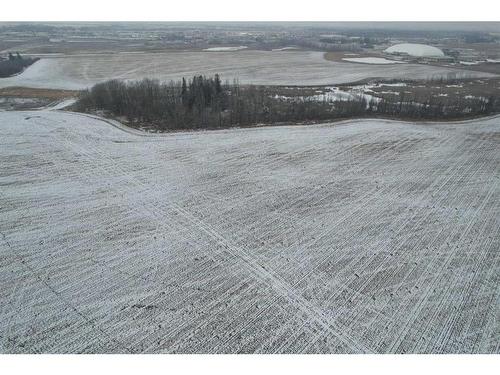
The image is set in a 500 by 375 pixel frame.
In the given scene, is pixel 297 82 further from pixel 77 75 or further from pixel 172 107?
pixel 77 75

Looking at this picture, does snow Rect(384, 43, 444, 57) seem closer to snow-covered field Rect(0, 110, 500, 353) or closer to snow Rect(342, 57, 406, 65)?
snow Rect(342, 57, 406, 65)

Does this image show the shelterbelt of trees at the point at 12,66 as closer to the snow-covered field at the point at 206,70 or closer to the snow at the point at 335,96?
the snow-covered field at the point at 206,70

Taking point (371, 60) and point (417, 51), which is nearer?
point (371, 60)

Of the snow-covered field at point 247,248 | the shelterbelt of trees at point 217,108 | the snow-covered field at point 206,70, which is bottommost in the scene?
the snow-covered field at point 247,248

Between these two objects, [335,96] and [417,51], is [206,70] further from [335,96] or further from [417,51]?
[417,51]

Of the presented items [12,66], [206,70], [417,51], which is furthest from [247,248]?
[417,51]

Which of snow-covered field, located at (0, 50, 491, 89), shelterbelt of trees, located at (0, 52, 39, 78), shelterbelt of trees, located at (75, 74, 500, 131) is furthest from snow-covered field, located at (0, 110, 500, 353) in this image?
shelterbelt of trees, located at (0, 52, 39, 78)

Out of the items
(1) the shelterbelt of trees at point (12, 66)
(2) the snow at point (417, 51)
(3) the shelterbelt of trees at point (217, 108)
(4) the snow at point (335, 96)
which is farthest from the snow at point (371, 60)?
(1) the shelterbelt of trees at point (12, 66)
